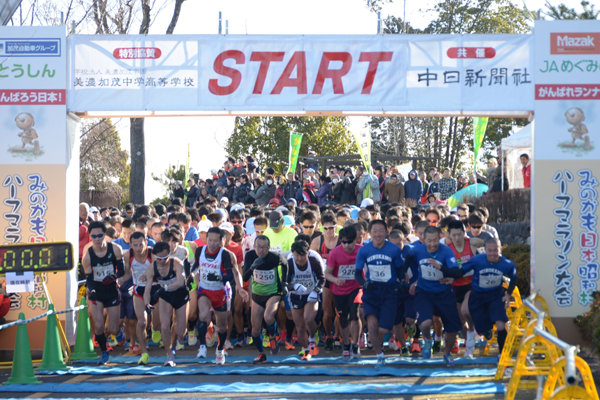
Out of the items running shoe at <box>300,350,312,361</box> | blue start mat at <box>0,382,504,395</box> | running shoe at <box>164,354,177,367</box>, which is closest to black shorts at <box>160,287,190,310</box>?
running shoe at <box>164,354,177,367</box>

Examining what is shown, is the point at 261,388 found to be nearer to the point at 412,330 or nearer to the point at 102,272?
the point at 102,272

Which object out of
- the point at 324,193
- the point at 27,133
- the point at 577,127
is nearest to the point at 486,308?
the point at 577,127

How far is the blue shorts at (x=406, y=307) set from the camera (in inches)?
375

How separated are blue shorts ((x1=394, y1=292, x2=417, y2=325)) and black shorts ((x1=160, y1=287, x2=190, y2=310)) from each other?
2944 millimetres

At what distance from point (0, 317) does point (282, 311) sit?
4.25m

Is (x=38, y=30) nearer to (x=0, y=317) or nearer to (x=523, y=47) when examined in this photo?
(x=0, y=317)

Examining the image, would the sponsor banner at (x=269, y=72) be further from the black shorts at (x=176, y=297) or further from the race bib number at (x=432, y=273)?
the black shorts at (x=176, y=297)

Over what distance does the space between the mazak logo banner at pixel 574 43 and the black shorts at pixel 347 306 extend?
456 cm

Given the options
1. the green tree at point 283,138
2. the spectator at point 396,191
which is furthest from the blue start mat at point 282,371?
the green tree at point 283,138

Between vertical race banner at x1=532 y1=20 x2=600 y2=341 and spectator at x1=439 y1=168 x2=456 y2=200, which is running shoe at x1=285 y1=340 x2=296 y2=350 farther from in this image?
spectator at x1=439 y1=168 x2=456 y2=200

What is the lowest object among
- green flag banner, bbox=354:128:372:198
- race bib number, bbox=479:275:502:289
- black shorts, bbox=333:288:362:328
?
black shorts, bbox=333:288:362:328

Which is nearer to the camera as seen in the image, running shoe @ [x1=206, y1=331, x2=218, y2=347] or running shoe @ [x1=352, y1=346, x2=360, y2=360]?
running shoe @ [x1=352, y1=346, x2=360, y2=360]

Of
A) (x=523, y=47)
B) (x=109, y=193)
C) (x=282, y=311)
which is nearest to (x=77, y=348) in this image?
(x=282, y=311)

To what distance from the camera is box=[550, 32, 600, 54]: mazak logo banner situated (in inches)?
391
